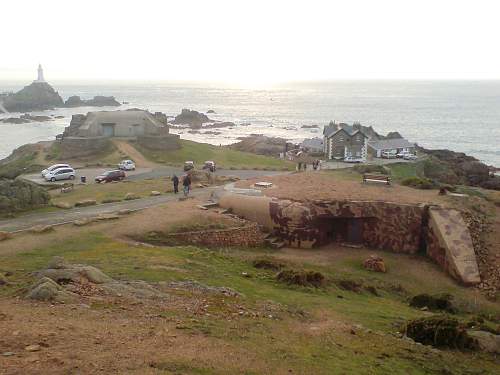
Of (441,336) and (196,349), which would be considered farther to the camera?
(441,336)

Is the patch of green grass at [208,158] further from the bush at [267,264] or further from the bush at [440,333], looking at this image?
the bush at [440,333]

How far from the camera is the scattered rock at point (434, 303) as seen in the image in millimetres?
23438

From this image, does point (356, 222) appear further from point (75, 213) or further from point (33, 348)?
point (33, 348)

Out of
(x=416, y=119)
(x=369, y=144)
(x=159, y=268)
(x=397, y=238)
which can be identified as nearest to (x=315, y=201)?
(x=397, y=238)

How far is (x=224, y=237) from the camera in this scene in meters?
29.6

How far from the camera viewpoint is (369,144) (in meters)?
73.3

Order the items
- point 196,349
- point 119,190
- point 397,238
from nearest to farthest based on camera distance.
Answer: point 196,349 < point 397,238 < point 119,190

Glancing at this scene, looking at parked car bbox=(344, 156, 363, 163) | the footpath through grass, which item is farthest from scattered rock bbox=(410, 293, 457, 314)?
parked car bbox=(344, 156, 363, 163)

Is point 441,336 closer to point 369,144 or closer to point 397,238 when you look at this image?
point 397,238

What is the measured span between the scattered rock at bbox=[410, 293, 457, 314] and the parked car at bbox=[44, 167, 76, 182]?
3453 centimetres

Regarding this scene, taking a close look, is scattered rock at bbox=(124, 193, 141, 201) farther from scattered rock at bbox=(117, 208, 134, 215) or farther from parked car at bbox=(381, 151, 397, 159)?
parked car at bbox=(381, 151, 397, 159)

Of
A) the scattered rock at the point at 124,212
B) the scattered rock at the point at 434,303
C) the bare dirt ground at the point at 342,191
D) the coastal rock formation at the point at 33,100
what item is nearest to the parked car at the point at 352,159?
the bare dirt ground at the point at 342,191

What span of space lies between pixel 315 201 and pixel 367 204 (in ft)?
10.1

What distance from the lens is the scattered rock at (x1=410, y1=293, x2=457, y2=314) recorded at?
76.9 ft
